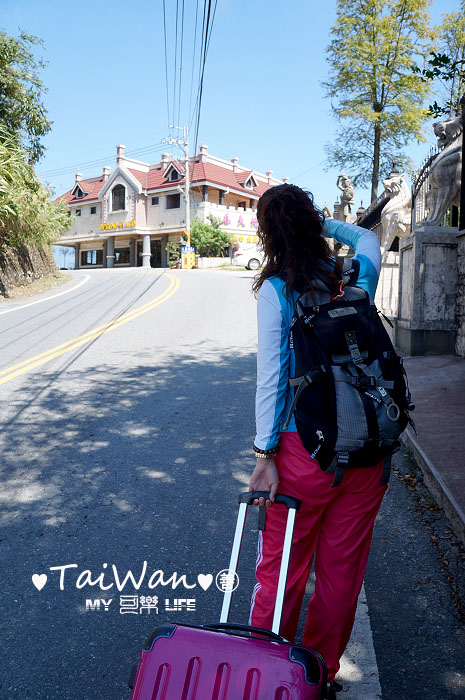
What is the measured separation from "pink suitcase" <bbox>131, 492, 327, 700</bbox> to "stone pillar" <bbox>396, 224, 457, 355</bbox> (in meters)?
7.86

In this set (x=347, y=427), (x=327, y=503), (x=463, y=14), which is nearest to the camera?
(x=347, y=427)

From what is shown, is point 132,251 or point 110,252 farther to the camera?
point 110,252

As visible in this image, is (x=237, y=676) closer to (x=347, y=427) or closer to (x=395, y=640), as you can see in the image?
(x=347, y=427)

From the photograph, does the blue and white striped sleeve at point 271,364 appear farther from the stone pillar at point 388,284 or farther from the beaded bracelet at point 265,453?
the stone pillar at point 388,284

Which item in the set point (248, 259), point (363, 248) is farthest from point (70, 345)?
point (248, 259)

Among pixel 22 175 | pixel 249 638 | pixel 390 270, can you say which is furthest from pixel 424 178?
pixel 22 175

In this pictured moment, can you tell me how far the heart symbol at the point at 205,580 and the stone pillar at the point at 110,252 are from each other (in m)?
55.0

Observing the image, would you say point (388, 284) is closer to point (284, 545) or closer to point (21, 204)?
point (284, 545)

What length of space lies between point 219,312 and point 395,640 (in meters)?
12.1

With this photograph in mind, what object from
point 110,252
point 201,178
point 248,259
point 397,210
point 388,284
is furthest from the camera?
point 110,252

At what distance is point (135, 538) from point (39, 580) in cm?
63

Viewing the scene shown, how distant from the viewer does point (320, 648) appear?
227 centimetres

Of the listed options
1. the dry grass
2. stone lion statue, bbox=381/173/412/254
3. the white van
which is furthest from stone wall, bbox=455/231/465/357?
the white van

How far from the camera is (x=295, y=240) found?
2184mm
